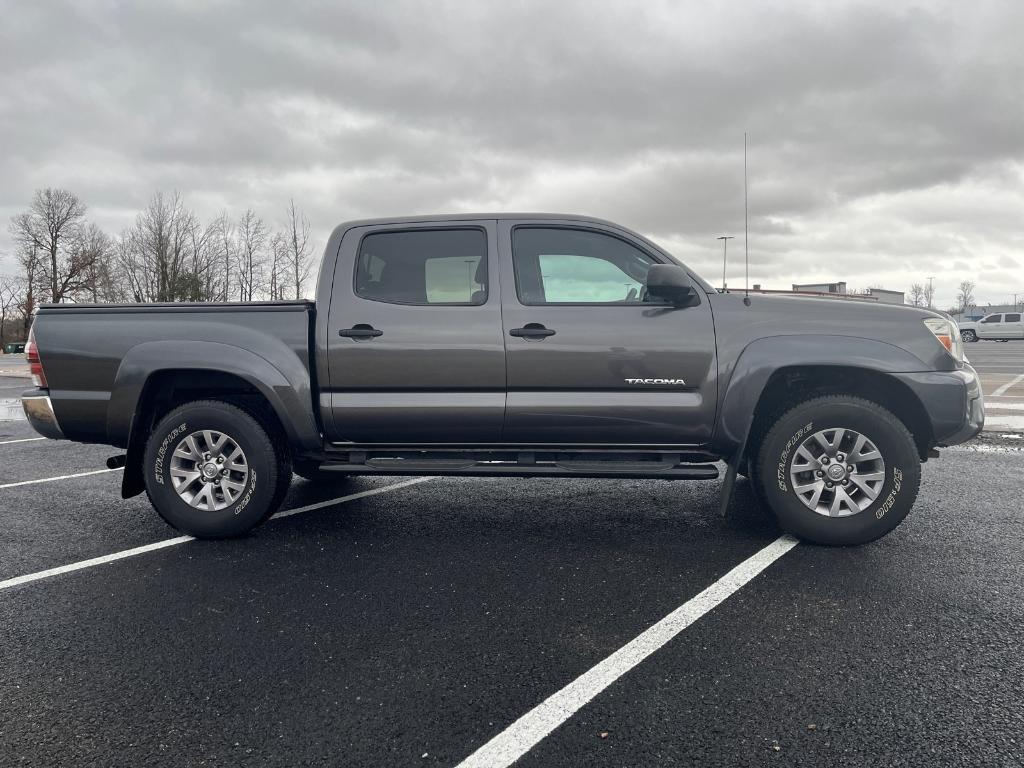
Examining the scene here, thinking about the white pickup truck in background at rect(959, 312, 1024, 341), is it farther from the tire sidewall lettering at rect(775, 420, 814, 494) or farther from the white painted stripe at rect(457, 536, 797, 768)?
the white painted stripe at rect(457, 536, 797, 768)

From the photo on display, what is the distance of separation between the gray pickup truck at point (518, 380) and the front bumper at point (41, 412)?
0.02 metres

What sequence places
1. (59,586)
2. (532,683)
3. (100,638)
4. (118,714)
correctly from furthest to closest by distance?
(59,586)
(100,638)
(532,683)
(118,714)

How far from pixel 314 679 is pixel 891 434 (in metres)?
3.33

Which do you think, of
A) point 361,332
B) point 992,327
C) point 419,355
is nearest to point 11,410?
point 361,332

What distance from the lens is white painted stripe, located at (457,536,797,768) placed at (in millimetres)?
2104

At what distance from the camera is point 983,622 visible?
2.97m

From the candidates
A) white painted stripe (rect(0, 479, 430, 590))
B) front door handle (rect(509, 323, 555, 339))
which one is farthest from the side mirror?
white painted stripe (rect(0, 479, 430, 590))

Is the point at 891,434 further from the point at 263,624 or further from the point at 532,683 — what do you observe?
the point at 263,624

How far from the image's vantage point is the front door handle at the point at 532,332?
13.4 ft

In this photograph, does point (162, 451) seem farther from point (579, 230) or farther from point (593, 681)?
point (593, 681)

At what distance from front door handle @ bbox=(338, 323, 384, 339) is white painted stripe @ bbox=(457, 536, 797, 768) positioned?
7.67 ft

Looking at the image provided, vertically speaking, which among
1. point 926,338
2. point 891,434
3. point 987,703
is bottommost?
point 987,703

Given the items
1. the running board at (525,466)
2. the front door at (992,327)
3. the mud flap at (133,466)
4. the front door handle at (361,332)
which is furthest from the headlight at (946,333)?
the front door at (992,327)

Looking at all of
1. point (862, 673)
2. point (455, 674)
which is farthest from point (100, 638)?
point (862, 673)
